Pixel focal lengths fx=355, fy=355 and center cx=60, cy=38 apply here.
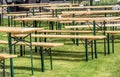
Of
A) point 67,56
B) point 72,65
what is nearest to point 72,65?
point 72,65

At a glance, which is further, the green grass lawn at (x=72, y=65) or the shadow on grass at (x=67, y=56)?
the shadow on grass at (x=67, y=56)

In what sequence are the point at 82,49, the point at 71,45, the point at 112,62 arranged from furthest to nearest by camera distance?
the point at 71,45
the point at 82,49
the point at 112,62

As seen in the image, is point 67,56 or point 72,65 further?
point 67,56

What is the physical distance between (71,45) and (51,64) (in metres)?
3.62

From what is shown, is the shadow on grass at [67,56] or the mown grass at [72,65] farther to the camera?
the shadow on grass at [67,56]

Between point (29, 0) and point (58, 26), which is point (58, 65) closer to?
point (58, 26)

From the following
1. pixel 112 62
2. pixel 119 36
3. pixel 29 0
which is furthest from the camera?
pixel 29 0

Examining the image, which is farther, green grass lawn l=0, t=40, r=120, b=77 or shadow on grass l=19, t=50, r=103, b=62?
shadow on grass l=19, t=50, r=103, b=62

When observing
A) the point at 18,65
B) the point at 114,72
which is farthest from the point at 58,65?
the point at 114,72

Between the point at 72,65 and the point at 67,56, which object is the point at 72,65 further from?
the point at 67,56

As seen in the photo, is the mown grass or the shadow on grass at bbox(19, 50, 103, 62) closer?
the mown grass

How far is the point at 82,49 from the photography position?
1063 centimetres

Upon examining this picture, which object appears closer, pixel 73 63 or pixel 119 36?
pixel 73 63

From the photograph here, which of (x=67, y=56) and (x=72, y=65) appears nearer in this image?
(x=72, y=65)
